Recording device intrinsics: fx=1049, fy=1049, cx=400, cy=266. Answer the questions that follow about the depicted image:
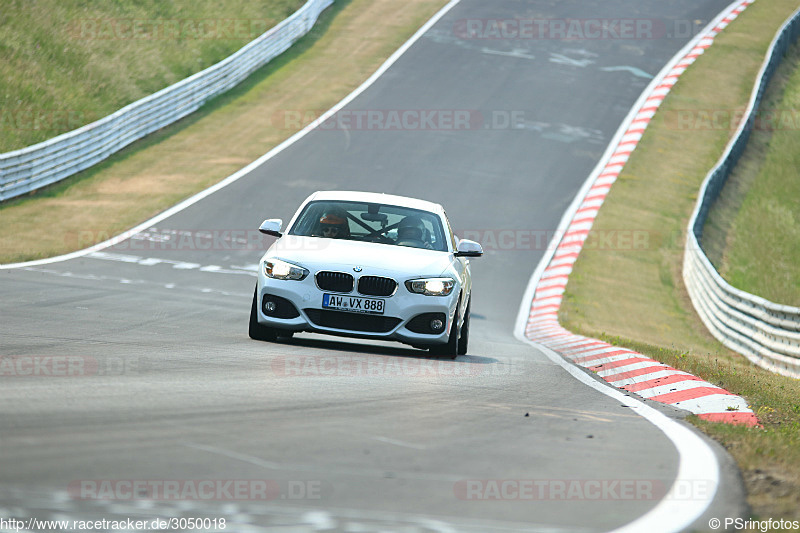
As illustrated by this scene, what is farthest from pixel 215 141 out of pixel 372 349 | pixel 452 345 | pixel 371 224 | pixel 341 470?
pixel 341 470

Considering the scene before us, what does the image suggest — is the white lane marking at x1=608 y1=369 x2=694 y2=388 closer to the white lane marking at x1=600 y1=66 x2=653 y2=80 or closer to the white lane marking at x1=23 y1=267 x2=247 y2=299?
the white lane marking at x1=23 y1=267 x2=247 y2=299

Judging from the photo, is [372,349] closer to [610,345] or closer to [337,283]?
[337,283]

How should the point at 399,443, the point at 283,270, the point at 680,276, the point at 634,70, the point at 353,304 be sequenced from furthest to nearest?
the point at 634,70 < the point at 680,276 < the point at 283,270 < the point at 353,304 < the point at 399,443

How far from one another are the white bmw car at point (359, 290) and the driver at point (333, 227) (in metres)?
0.01

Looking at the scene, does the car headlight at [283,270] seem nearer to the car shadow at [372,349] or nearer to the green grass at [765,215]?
the car shadow at [372,349]

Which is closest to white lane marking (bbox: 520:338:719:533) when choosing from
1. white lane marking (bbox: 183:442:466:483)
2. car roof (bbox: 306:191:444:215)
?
white lane marking (bbox: 183:442:466:483)

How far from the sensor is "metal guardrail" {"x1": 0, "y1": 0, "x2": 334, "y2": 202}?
68.5ft

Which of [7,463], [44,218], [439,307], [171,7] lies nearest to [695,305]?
[439,307]

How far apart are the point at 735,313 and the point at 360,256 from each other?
853cm

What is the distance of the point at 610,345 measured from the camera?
13.4 meters

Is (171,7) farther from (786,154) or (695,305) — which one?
(695,305)

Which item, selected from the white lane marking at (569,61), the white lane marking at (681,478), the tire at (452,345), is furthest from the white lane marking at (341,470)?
the white lane marking at (569,61)

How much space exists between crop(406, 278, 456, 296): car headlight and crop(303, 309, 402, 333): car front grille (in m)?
0.37

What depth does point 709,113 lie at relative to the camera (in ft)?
99.9
